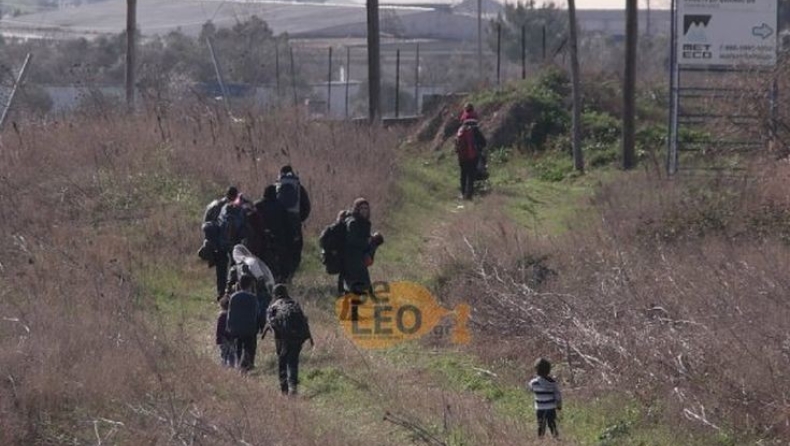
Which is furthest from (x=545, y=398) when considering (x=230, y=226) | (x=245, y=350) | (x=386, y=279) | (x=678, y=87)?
(x=678, y=87)

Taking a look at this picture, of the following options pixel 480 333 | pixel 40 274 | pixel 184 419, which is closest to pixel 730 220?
pixel 480 333

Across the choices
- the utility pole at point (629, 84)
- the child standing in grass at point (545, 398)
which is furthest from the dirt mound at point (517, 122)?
the child standing in grass at point (545, 398)

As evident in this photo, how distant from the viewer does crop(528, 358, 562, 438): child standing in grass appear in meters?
12.2

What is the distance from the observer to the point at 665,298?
1449cm

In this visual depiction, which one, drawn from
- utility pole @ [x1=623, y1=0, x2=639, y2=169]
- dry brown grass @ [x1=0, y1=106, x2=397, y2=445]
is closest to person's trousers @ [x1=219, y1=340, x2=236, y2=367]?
dry brown grass @ [x1=0, y1=106, x2=397, y2=445]

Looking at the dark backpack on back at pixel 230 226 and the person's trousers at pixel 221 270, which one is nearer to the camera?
the dark backpack on back at pixel 230 226

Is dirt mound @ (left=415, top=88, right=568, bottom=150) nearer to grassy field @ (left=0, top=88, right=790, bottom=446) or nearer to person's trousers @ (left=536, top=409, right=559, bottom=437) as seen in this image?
grassy field @ (left=0, top=88, right=790, bottom=446)

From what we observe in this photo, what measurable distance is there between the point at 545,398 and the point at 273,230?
7.05m

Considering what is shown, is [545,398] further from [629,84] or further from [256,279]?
[629,84]

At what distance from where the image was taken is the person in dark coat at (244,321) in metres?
14.3

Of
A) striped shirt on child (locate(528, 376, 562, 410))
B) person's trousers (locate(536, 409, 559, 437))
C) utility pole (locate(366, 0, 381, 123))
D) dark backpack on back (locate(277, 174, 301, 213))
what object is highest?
utility pole (locate(366, 0, 381, 123))

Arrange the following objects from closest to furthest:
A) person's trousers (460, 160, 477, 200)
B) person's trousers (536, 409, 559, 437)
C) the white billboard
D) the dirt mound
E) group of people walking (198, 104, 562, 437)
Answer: person's trousers (536, 409, 559, 437), group of people walking (198, 104, 562, 437), the white billboard, person's trousers (460, 160, 477, 200), the dirt mound

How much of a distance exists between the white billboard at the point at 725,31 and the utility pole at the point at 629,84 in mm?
3186

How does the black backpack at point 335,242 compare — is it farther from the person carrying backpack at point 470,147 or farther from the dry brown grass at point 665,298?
the person carrying backpack at point 470,147
